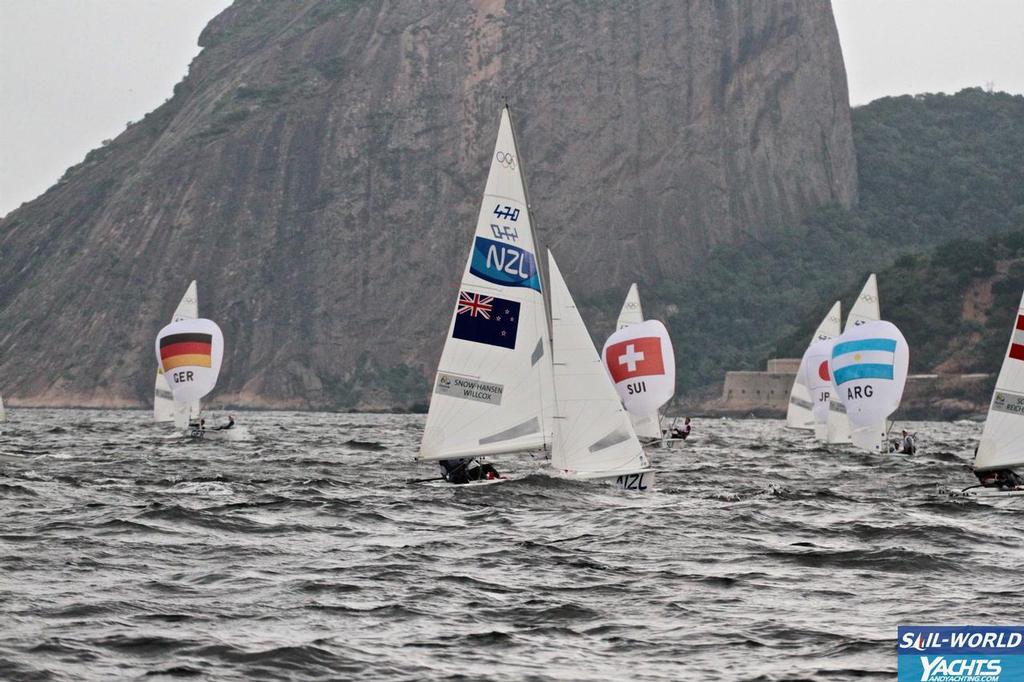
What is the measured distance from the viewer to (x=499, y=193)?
24031 mm

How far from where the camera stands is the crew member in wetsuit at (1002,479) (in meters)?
26.2

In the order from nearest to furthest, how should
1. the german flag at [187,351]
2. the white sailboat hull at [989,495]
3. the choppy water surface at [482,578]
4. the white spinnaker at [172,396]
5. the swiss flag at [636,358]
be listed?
1. the choppy water surface at [482,578]
2. the white sailboat hull at [989,495]
3. the swiss flag at [636,358]
4. the german flag at [187,351]
5. the white spinnaker at [172,396]

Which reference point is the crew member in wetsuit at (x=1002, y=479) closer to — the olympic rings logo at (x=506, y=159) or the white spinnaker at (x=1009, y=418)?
the white spinnaker at (x=1009, y=418)

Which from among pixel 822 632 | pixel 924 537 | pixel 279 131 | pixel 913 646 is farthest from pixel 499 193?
pixel 279 131

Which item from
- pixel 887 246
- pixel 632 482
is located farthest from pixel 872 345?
pixel 887 246

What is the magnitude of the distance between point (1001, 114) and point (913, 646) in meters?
189

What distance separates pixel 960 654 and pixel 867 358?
29615 mm

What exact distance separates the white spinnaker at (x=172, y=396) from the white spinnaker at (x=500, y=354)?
2909 cm

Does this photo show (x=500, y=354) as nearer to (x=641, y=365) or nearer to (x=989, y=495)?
(x=989, y=495)

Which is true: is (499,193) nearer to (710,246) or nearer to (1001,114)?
(710,246)

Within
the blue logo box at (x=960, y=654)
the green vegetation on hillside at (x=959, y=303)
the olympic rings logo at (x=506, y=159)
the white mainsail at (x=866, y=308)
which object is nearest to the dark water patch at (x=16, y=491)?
the olympic rings logo at (x=506, y=159)

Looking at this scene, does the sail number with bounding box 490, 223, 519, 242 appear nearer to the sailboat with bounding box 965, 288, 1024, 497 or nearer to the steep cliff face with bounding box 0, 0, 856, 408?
the sailboat with bounding box 965, 288, 1024, 497

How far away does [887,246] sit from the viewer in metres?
162

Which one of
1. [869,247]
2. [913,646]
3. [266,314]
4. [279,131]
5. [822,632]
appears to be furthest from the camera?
[869,247]
